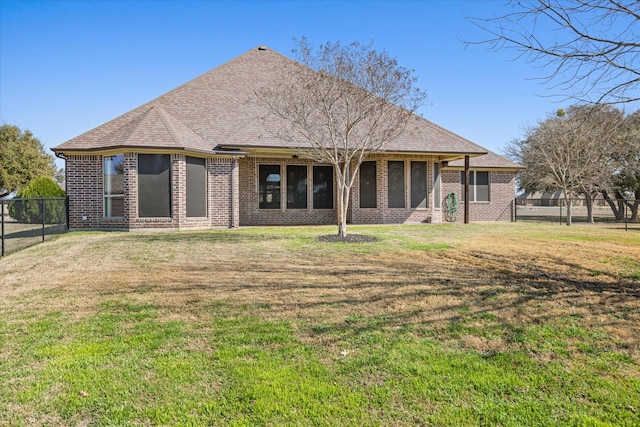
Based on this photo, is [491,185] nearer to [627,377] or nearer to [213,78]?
[213,78]

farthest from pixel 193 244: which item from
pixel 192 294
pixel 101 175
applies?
pixel 101 175

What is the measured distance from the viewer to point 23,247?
10.0m

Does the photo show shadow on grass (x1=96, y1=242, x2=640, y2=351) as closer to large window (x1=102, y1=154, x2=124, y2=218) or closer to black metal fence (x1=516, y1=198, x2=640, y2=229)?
large window (x1=102, y1=154, x2=124, y2=218)

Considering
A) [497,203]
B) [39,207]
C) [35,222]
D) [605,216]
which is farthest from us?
[605,216]

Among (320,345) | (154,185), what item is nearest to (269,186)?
(154,185)

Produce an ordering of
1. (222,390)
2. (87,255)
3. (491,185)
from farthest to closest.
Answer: (491,185)
(87,255)
(222,390)

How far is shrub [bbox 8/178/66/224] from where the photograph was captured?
522 inches

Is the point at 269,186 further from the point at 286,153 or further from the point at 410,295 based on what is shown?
the point at 410,295

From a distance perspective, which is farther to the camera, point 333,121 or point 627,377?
point 333,121

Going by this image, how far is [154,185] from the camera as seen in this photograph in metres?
13.4

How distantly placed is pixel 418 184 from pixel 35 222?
15366mm

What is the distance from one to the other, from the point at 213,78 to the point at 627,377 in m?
19.3

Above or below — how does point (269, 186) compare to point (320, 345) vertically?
above

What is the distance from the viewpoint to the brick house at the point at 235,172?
1343 centimetres
